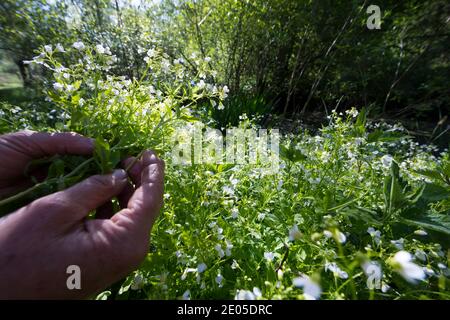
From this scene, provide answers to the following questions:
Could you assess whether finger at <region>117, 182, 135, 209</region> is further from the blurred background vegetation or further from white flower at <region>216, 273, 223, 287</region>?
the blurred background vegetation

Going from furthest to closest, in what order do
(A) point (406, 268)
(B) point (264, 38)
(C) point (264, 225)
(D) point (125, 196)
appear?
(B) point (264, 38) → (C) point (264, 225) → (D) point (125, 196) → (A) point (406, 268)

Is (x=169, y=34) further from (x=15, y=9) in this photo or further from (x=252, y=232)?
(x=252, y=232)

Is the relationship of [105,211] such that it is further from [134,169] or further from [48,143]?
[48,143]

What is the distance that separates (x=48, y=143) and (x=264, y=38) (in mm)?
4695

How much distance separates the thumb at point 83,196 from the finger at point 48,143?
247mm

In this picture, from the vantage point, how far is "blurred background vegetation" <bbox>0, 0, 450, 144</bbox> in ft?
15.2

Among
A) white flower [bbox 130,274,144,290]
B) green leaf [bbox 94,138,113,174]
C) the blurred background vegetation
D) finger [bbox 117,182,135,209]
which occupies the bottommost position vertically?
white flower [bbox 130,274,144,290]

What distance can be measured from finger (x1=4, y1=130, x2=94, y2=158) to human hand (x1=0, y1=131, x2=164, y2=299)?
0.26 meters

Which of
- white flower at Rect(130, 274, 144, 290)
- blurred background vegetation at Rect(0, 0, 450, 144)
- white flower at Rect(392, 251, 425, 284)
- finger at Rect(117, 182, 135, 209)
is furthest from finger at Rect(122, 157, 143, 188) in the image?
blurred background vegetation at Rect(0, 0, 450, 144)

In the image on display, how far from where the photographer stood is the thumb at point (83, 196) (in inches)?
26.5

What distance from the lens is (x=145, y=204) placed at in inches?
29.9

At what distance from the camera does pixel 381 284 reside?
0.74 metres

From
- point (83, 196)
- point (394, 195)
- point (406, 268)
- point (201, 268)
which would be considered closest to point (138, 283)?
point (201, 268)
